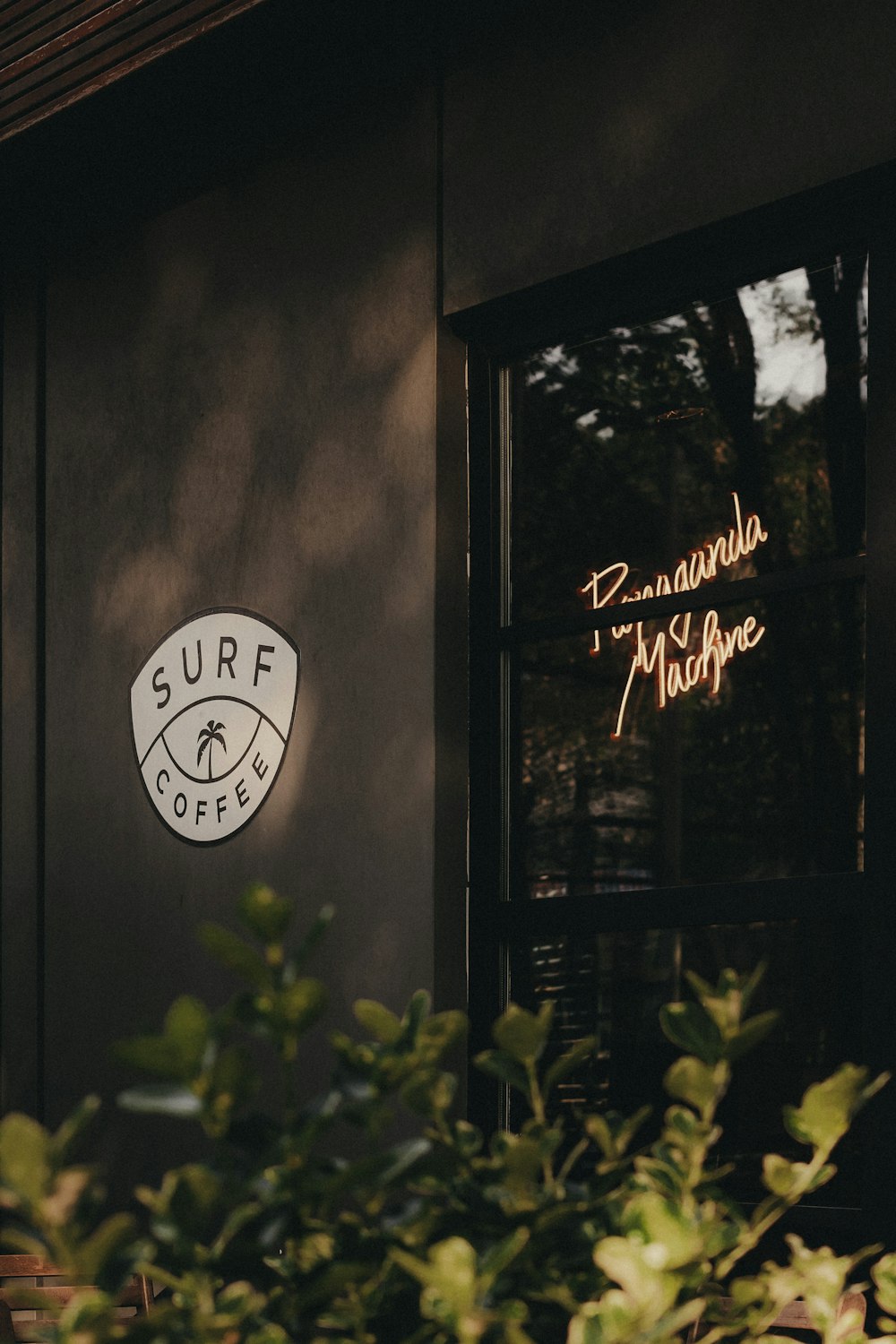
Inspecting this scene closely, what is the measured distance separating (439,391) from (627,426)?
106 centimetres

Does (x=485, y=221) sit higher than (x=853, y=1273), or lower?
higher

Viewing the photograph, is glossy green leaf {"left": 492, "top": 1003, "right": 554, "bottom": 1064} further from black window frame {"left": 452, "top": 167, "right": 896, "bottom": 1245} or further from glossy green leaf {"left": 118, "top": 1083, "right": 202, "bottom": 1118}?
black window frame {"left": 452, "top": 167, "right": 896, "bottom": 1245}

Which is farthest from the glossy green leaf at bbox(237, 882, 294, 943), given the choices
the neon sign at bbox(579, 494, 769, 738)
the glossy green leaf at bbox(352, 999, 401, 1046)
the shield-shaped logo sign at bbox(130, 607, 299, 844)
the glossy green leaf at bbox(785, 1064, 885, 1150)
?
the shield-shaped logo sign at bbox(130, 607, 299, 844)

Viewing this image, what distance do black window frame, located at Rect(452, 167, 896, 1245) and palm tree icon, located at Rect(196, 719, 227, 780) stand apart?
81cm

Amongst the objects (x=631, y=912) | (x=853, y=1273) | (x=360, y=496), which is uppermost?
(x=360, y=496)

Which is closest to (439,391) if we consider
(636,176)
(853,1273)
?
(636,176)

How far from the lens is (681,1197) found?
996 millimetres

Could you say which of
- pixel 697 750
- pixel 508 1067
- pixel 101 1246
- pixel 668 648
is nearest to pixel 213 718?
pixel 668 648

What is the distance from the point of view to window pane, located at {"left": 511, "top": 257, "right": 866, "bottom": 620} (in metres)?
3.46

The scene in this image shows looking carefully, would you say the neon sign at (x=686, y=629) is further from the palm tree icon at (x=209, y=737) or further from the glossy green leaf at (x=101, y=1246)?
the glossy green leaf at (x=101, y=1246)

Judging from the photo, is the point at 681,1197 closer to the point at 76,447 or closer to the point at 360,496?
the point at 360,496

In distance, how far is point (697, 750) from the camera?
491 centimetres

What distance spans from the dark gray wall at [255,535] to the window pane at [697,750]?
0.38 m

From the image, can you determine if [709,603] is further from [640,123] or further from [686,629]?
[640,123]
